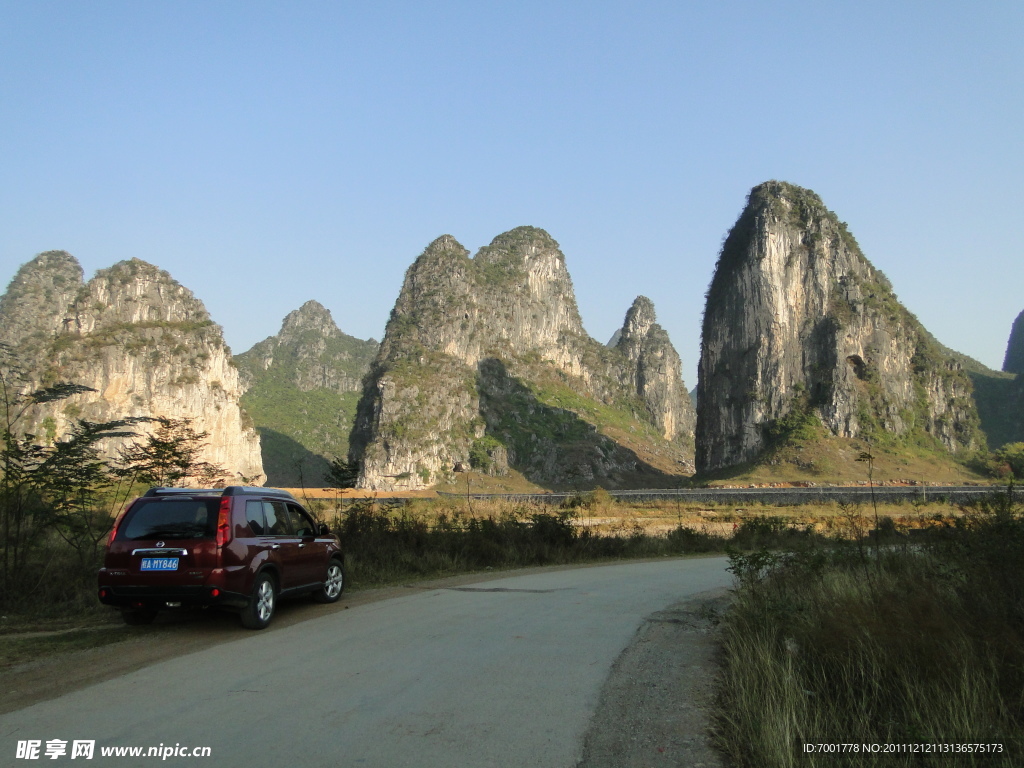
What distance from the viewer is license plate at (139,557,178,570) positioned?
330 inches

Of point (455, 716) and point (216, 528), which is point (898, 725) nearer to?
point (455, 716)

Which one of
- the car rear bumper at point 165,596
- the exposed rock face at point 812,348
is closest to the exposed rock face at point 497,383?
the exposed rock face at point 812,348

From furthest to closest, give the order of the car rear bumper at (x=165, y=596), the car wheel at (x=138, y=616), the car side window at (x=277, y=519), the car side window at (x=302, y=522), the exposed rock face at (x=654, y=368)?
the exposed rock face at (x=654, y=368), the car side window at (x=302, y=522), the car side window at (x=277, y=519), the car wheel at (x=138, y=616), the car rear bumper at (x=165, y=596)

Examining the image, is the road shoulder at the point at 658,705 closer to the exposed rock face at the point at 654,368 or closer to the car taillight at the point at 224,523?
the car taillight at the point at 224,523

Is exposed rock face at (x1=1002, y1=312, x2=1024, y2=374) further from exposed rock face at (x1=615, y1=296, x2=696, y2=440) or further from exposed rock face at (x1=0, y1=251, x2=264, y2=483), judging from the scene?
exposed rock face at (x1=0, y1=251, x2=264, y2=483)

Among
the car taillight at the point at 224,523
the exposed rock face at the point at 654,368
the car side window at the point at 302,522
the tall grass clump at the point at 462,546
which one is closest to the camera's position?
the car taillight at the point at 224,523

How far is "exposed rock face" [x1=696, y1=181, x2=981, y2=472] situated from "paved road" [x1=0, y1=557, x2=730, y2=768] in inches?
3388

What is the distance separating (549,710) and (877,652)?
8.37 ft

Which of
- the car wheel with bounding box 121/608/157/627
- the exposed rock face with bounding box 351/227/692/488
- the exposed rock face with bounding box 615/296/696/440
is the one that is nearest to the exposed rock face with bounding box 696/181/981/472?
the exposed rock face with bounding box 351/227/692/488

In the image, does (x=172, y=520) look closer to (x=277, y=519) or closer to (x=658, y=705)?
(x=277, y=519)

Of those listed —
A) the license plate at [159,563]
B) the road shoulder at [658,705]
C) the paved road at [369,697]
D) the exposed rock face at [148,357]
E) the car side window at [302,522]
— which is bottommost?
the road shoulder at [658,705]

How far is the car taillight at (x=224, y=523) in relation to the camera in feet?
28.0

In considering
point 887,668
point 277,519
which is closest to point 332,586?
point 277,519

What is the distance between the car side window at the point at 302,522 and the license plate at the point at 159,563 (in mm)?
2122
